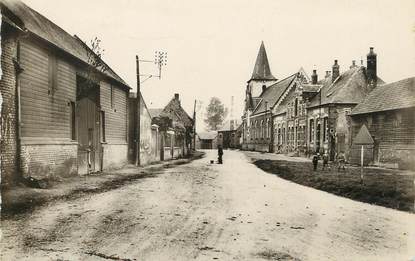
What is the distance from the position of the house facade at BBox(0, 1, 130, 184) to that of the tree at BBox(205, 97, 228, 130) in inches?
4039

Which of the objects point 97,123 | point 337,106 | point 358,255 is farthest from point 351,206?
point 337,106

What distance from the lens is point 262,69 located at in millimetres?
77938

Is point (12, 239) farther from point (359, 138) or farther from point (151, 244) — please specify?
→ point (359, 138)

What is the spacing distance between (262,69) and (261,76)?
1432 millimetres

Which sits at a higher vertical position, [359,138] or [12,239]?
[359,138]

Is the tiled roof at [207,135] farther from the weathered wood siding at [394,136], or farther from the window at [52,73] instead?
the window at [52,73]

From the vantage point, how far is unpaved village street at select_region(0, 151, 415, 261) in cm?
613

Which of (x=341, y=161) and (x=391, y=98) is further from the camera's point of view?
(x=391, y=98)

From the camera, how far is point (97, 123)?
20.2 metres

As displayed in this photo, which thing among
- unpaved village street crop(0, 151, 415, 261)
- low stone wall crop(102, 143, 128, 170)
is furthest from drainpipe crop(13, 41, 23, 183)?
low stone wall crop(102, 143, 128, 170)

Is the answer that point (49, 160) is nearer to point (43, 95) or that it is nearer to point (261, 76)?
point (43, 95)

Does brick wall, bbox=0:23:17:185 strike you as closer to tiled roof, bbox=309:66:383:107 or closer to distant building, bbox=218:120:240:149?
tiled roof, bbox=309:66:383:107

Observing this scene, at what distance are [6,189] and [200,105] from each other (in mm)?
102238

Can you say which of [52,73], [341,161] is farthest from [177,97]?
[52,73]
